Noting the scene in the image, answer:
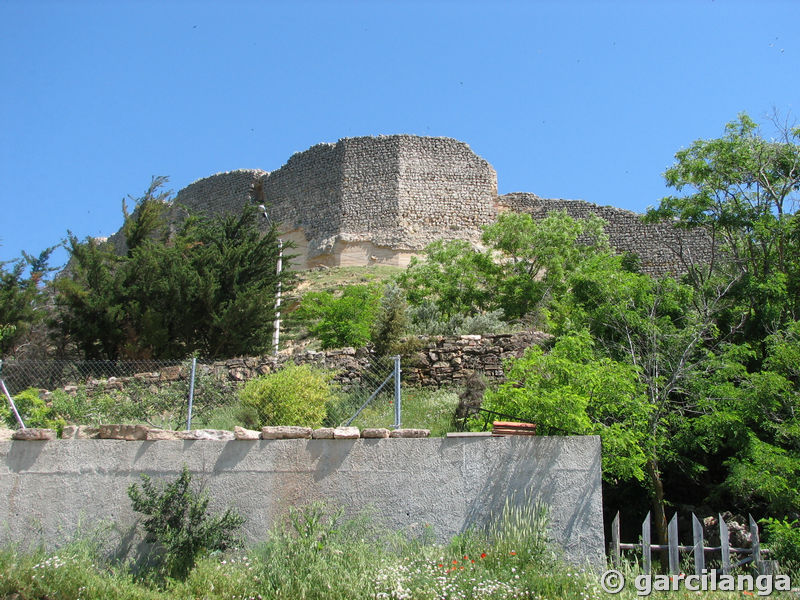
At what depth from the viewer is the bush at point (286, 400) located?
8.48 metres

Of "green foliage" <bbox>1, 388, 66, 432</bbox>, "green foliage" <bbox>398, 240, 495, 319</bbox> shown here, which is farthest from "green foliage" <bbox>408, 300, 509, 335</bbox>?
"green foliage" <bbox>1, 388, 66, 432</bbox>

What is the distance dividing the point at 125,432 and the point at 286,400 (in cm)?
199

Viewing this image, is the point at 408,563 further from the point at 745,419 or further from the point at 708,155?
the point at 708,155

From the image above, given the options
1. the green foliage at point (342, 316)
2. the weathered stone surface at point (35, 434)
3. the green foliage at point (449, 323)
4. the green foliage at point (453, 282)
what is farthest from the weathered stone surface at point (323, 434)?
the green foliage at point (453, 282)

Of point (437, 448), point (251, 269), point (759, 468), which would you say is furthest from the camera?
point (251, 269)

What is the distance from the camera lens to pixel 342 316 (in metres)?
17.0

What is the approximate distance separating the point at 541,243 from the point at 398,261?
34.7 feet

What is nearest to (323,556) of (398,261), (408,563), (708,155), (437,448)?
(408,563)

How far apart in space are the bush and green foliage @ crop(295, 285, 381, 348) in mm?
5890

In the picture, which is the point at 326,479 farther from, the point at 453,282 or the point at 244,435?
the point at 453,282

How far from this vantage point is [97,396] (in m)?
10.4

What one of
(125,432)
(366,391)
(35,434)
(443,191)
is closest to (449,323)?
(366,391)

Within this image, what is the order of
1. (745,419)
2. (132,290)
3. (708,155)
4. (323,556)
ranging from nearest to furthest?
(323,556) → (745,419) → (708,155) → (132,290)

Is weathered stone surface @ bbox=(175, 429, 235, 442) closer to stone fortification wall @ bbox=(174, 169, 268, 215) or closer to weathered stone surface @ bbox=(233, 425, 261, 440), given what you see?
weathered stone surface @ bbox=(233, 425, 261, 440)
